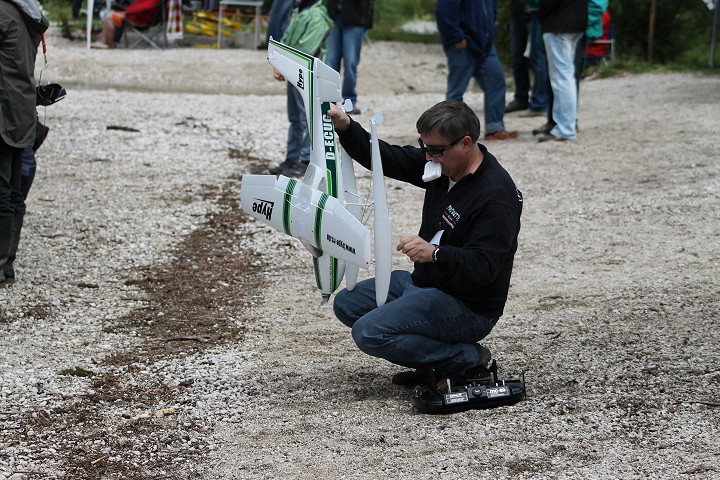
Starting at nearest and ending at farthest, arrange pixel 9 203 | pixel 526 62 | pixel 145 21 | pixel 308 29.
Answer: pixel 9 203, pixel 308 29, pixel 526 62, pixel 145 21

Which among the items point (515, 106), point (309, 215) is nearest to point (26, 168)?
point (309, 215)

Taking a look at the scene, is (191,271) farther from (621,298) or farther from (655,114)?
(655,114)

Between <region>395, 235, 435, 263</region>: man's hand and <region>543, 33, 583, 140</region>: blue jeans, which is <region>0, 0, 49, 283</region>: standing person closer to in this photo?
<region>395, 235, 435, 263</region>: man's hand

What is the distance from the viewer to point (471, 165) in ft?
13.6

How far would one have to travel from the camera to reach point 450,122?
402 centimetres

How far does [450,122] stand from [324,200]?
622 millimetres

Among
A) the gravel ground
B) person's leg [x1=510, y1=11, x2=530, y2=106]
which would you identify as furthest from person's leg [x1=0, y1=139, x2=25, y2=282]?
person's leg [x1=510, y1=11, x2=530, y2=106]

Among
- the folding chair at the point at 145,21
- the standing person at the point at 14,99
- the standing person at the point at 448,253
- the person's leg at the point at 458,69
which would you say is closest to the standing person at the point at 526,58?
the person's leg at the point at 458,69

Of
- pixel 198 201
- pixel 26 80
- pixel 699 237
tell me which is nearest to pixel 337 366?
pixel 26 80

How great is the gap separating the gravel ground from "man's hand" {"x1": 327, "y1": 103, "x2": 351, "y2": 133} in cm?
115

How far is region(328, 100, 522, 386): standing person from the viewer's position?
4.00 metres

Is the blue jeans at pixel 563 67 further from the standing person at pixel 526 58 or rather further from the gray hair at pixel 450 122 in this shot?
the gray hair at pixel 450 122

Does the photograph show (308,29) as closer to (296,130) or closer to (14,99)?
(296,130)

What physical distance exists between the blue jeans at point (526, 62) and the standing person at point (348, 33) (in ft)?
5.23
